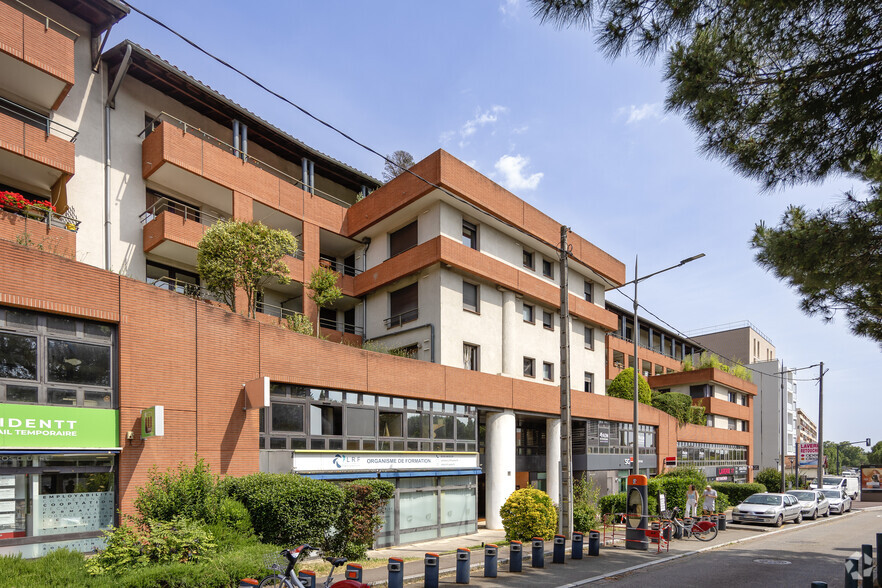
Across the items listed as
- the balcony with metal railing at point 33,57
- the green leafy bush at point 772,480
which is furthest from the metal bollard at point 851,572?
the green leafy bush at point 772,480

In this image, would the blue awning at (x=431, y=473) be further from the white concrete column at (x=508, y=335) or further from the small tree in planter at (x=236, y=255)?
the small tree in planter at (x=236, y=255)

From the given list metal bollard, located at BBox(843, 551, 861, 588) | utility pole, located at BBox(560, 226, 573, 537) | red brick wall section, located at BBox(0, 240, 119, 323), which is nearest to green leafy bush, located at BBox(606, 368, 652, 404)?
utility pole, located at BBox(560, 226, 573, 537)

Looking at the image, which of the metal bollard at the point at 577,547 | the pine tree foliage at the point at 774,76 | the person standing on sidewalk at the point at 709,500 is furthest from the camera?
the person standing on sidewalk at the point at 709,500

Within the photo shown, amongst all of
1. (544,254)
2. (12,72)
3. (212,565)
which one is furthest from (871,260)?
(12,72)

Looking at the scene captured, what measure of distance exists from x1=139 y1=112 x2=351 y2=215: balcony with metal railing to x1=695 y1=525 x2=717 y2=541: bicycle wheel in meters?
18.8

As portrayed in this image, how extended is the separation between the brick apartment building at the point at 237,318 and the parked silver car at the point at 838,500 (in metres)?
11.3

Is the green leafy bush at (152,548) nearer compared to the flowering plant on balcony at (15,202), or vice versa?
the green leafy bush at (152,548)

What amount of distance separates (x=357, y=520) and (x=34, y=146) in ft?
43.7

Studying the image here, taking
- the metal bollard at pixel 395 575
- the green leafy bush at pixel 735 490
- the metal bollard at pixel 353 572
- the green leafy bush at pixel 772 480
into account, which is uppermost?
the metal bollard at pixel 353 572

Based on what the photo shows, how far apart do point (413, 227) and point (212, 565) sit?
17.7 m

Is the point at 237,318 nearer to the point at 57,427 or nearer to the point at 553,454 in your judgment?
the point at 57,427

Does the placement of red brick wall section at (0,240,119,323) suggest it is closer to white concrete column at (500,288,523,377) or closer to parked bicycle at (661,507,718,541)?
white concrete column at (500,288,523,377)

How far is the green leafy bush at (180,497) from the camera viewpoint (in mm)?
12383

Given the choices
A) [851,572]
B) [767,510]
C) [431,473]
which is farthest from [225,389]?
[767,510]
